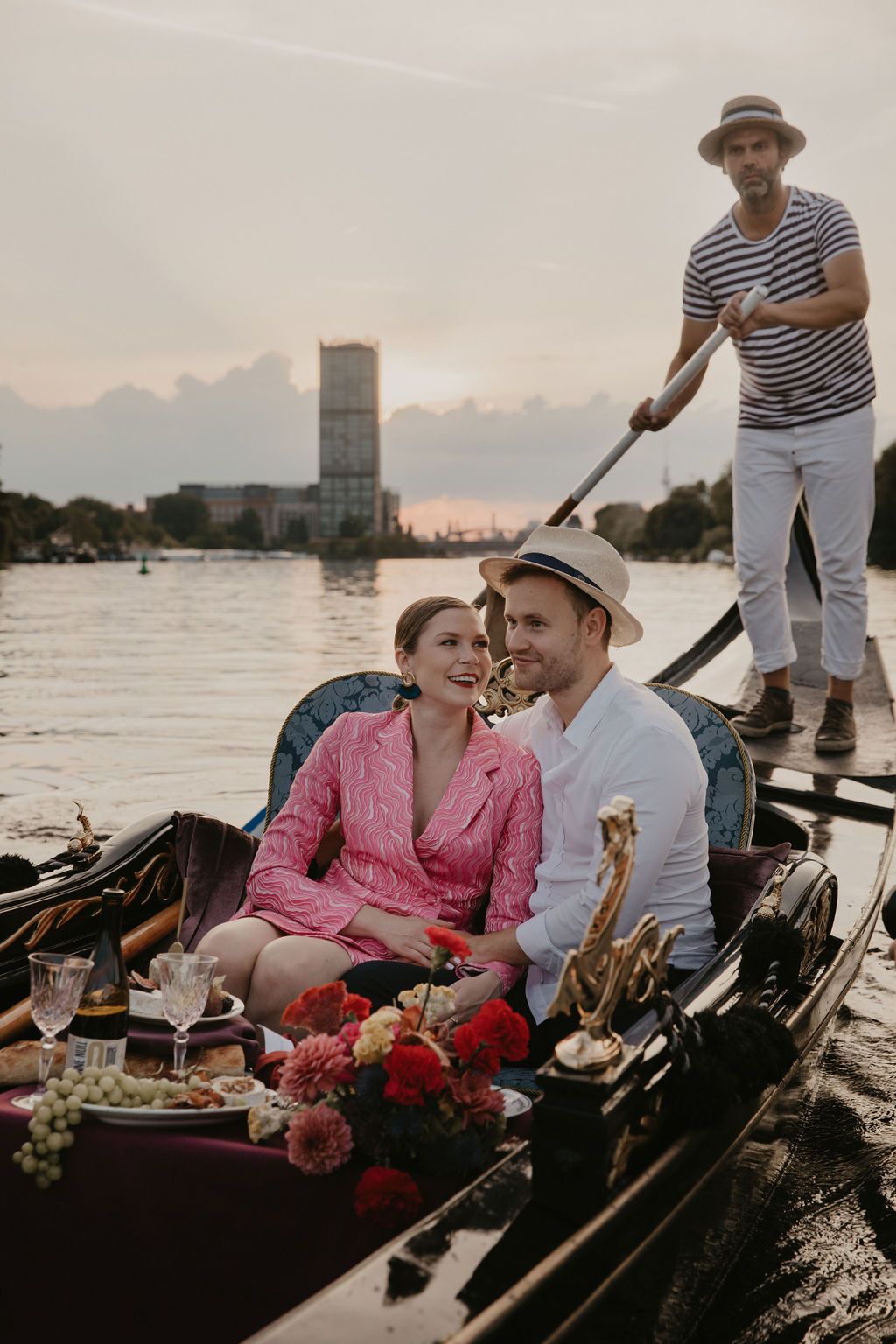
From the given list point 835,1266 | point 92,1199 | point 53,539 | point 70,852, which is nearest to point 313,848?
point 70,852

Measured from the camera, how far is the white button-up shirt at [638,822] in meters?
1.82

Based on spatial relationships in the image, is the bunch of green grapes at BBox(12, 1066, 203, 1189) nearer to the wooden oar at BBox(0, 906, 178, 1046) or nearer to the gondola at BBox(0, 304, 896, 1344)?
the gondola at BBox(0, 304, 896, 1344)

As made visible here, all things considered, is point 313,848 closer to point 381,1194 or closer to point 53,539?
point 381,1194

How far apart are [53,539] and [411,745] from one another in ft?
241

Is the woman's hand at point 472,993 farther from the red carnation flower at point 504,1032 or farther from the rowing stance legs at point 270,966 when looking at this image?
the red carnation flower at point 504,1032

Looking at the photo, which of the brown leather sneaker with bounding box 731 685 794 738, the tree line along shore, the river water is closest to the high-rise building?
the tree line along shore

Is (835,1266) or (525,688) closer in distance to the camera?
(835,1266)

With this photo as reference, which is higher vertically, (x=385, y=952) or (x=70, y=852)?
(x=70, y=852)

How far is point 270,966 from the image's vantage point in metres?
1.95

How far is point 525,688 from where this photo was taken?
2.00 metres

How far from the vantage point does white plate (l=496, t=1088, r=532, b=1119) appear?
144cm

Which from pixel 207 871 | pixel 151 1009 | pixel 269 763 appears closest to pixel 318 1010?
pixel 151 1009

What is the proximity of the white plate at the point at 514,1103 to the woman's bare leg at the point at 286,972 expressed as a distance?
0.54 meters

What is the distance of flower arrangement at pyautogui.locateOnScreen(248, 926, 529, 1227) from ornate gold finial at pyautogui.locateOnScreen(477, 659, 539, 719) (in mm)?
1407
